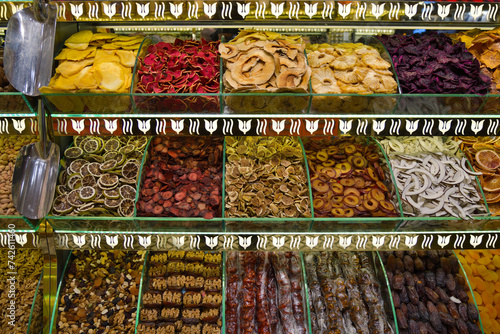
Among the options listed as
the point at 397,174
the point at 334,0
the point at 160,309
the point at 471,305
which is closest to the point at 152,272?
the point at 160,309

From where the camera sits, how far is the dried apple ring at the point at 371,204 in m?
2.08

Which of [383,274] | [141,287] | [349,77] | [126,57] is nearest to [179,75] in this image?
[126,57]

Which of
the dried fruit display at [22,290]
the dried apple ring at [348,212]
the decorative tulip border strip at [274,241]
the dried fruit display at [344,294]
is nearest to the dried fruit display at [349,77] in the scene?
the dried apple ring at [348,212]

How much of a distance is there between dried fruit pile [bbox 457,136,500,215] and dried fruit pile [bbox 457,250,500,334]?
619 millimetres

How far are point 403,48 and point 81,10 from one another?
1.87 metres

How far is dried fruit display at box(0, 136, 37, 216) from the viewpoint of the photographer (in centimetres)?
210

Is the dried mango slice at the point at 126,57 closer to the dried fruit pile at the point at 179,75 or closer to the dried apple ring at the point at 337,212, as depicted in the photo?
the dried fruit pile at the point at 179,75

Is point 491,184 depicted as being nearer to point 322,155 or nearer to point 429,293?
point 429,293

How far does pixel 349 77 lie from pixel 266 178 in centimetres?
79

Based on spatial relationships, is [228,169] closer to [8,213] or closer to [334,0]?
[334,0]

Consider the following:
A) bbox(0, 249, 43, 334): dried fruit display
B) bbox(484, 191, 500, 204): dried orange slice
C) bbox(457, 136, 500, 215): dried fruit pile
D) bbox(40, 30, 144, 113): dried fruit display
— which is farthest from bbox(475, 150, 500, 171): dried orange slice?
bbox(0, 249, 43, 334): dried fruit display

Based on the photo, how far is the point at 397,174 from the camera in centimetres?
226

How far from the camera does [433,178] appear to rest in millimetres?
2225

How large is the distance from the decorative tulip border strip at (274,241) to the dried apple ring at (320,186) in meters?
0.30
